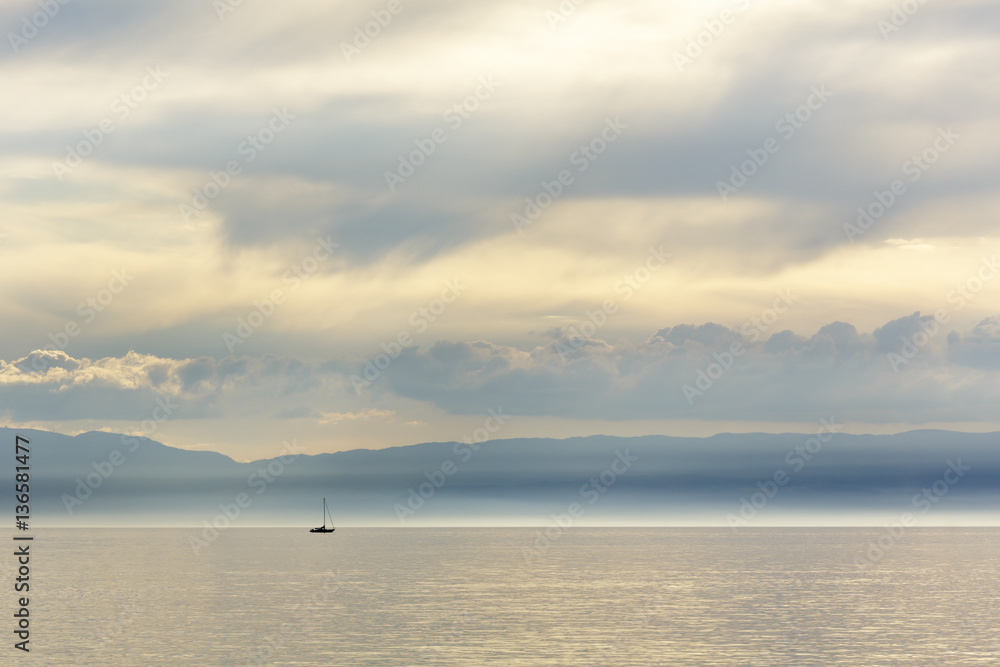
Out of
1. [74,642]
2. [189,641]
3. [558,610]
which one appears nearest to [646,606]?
[558,610]

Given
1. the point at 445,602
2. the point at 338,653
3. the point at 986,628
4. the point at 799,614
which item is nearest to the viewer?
the point at 338,653

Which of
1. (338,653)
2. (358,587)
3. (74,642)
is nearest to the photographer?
(338,653)

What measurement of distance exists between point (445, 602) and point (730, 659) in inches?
2516

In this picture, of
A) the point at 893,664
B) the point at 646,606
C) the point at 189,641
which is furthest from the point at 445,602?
the point at 893,664

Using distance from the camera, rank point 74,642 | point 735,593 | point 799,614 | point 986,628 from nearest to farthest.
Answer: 1. point 74,642
2. point 986,628
3. point 799,614
4. point 735,593

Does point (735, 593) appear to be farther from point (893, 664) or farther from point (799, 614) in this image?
point (893, 664)

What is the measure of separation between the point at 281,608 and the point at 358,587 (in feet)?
135

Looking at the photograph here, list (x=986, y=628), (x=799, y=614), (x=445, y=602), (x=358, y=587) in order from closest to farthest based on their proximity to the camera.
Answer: (x=986, y=628) → (x=799, y=614) → (x=445, y=602) → (x=358, y=587)

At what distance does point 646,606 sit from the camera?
14900 centimetres

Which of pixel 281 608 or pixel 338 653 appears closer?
pixel 338 653

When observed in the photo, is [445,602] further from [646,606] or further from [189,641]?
[189,641]

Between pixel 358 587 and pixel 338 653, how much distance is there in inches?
3342

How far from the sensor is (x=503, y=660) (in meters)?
98.4

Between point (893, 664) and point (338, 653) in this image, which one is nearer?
point (893, 664)
